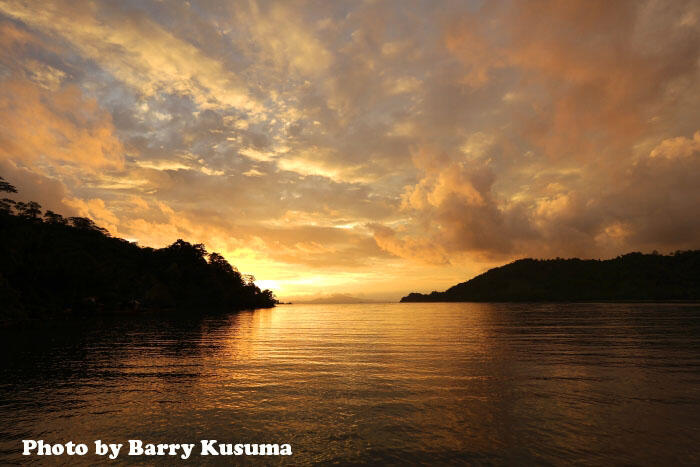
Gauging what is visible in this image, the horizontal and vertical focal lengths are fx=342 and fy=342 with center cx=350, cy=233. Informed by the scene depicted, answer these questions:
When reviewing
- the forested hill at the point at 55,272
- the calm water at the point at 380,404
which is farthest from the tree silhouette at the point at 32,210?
the calm water at the point at 380,404

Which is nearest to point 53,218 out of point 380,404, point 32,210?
point 32,210

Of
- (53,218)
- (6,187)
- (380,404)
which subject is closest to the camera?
(380,404)

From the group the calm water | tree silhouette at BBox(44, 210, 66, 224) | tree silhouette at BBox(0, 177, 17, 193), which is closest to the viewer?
the calm water

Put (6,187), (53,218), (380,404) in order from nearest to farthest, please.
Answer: (380,404), (6,187), (53,218)

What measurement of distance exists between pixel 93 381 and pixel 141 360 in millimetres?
9265

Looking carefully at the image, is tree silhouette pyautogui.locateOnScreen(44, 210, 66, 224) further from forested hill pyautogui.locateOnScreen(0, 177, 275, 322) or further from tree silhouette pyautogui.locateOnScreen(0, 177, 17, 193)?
tree silhouette pyautogui.locateOnScreen(0, 177, 17, 193)

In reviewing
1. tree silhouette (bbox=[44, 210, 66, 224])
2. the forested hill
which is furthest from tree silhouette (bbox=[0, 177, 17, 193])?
tree silhouette (bbox=[44, 210, 66, 224])

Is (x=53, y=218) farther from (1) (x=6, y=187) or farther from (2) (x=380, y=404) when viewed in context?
(2) (x=380, y=404)

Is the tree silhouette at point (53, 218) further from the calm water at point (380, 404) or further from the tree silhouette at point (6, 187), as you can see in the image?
the calm water at point (380, 404)

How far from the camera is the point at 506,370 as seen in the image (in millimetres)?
26594

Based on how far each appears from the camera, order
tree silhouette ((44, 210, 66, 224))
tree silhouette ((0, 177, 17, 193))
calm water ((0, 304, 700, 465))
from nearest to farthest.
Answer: calm water ((0, 304, 700, 465)) < tree silhouette ((0, 177, 17, 193)) < tree silhouette ((44, 210, 66, 224))

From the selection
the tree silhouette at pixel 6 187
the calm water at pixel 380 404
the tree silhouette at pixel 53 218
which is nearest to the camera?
the calm water at pixel 380 404

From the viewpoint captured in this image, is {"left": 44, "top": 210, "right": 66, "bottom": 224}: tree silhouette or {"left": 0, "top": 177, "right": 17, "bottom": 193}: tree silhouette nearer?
{"left": 0, "top": 177, "right": 17, "bottom": 193}: tree silhouette

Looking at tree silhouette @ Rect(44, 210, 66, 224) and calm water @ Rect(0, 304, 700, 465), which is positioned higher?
tree silhouette @ Rect(44, 210, 66, 224)
